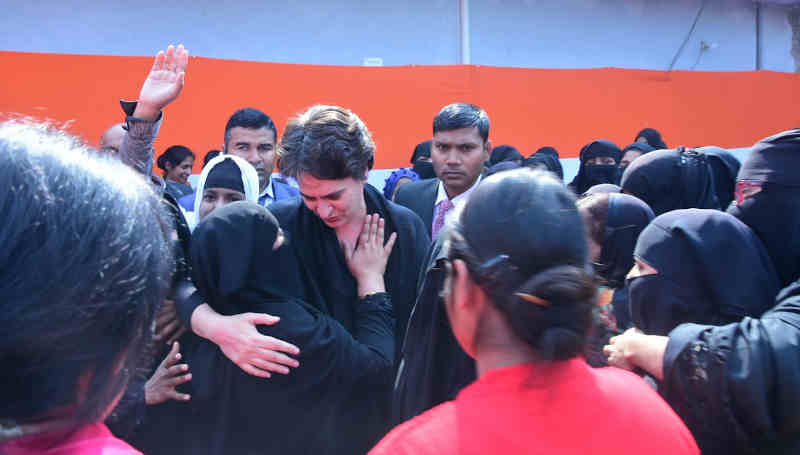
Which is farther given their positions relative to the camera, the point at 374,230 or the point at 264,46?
the point at 264,46

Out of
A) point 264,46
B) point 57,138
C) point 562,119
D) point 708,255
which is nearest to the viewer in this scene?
point 57,138

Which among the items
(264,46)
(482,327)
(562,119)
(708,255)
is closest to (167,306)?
(482,327)

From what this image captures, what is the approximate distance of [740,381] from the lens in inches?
58.0

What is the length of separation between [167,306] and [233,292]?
287 mm

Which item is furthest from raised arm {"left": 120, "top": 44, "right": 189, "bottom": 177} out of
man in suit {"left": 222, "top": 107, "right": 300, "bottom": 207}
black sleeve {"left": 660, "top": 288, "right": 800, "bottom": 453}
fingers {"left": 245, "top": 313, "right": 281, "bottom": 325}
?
black sleeve {"left": 660, "top": 288, "right": 800, "bottom": 453}

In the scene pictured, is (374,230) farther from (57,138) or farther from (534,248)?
(57,138)

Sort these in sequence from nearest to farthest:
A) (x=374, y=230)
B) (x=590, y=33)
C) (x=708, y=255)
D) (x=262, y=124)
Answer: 1. (x=708, y=255)
2. (x=374, y=230)
3. (x=262, y=124)
4. (x=590, y=33)

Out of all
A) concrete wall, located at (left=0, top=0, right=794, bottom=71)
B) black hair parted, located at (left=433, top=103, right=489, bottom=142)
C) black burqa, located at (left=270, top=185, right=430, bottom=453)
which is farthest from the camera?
concrete wall, located at (left=0, top=0, right=794, bottom=71)

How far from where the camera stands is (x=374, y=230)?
7.27ft

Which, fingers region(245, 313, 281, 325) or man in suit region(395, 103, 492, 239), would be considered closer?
fingers region(245, 313, 281, 325)

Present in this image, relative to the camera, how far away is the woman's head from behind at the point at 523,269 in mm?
1017

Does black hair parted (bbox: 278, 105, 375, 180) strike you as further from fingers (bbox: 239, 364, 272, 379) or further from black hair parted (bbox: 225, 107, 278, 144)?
black hair parted (bbox: 225, 107, 278, 144)

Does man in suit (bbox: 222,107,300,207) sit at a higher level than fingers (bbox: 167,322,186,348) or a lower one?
higher

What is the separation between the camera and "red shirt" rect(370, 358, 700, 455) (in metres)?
0.95
